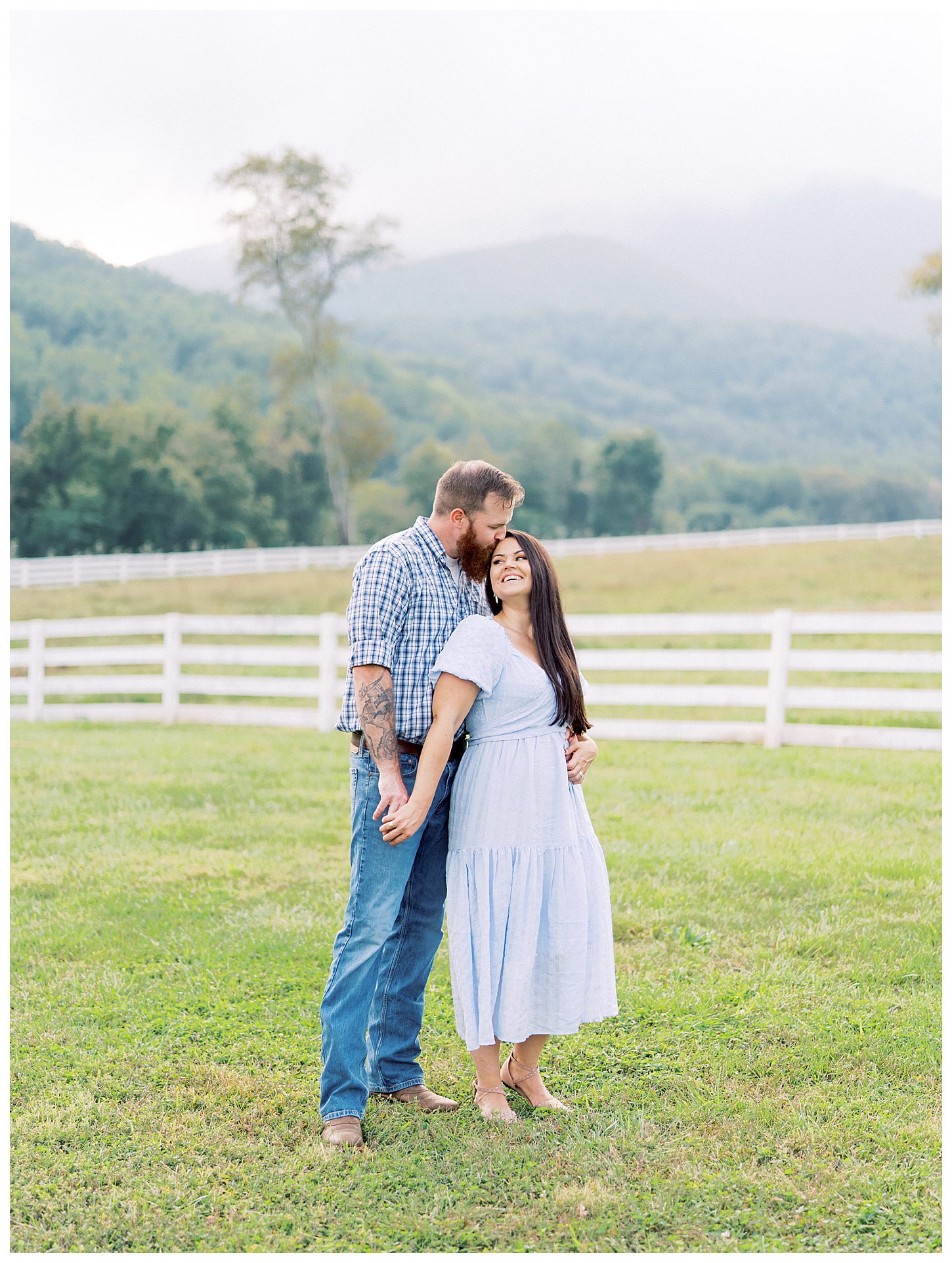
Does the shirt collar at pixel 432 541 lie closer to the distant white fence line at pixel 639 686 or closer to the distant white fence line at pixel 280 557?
the distant white fence line at pixel 639 686

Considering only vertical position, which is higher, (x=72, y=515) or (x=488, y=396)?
(x=488, y=396)

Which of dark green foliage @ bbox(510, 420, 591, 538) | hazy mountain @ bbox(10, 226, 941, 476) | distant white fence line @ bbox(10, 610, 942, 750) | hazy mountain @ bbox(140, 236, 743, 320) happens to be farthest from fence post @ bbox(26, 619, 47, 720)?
hazy mountain @ bbox(140, 236, 743, 320)

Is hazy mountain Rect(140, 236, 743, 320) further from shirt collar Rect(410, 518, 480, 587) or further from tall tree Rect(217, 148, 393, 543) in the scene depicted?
shirt collar Rect(410, 518, 480, 587)

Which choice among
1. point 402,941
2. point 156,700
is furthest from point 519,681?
point 156,700

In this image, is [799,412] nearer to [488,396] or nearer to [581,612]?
[488,396]

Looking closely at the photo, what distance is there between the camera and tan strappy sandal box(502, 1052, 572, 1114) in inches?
125

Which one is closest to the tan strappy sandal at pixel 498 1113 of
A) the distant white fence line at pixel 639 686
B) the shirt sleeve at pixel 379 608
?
the shirt sleeve at pixel 379 608

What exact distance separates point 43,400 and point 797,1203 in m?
35.4

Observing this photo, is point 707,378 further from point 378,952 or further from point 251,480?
point 378,952

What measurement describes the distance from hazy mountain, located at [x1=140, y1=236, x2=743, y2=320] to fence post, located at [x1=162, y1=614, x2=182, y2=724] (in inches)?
2159

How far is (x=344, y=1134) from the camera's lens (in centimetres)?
295

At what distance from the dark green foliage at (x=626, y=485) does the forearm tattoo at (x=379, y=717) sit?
42.8 m

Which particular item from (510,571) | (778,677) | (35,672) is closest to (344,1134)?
(510,571)

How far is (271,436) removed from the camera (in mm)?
36438
